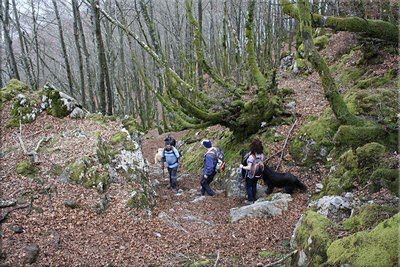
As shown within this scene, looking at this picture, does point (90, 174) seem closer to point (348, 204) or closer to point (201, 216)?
point (201, 216)

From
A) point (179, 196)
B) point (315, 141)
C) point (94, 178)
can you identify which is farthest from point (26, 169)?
point (315, 141)

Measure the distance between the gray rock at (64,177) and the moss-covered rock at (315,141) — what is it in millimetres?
6279

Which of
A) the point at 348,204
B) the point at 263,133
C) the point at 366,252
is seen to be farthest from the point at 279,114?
the point at 366,252

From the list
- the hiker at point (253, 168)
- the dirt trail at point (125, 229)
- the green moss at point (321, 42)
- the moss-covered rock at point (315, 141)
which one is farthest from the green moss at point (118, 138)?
the green moss at point (321, 42)

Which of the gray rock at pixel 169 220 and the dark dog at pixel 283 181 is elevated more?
the dark dog at pixel 283 181

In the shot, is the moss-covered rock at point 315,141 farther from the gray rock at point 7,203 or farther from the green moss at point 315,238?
the gray rock at point 7,203

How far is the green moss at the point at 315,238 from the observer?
4.12 m

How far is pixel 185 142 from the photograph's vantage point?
18125mm

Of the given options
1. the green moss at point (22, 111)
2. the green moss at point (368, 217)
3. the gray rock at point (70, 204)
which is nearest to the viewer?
the green moss at point (368, 217)

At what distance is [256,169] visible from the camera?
8305 mm

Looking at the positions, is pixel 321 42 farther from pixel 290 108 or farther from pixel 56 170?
pixel 56 170

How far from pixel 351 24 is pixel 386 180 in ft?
14.5

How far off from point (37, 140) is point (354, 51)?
13366mm

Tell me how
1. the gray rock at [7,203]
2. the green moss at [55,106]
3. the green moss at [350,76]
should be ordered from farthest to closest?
the green moss at [350,76] < the green moss at [55,106] < the gray rock at [7,203]
